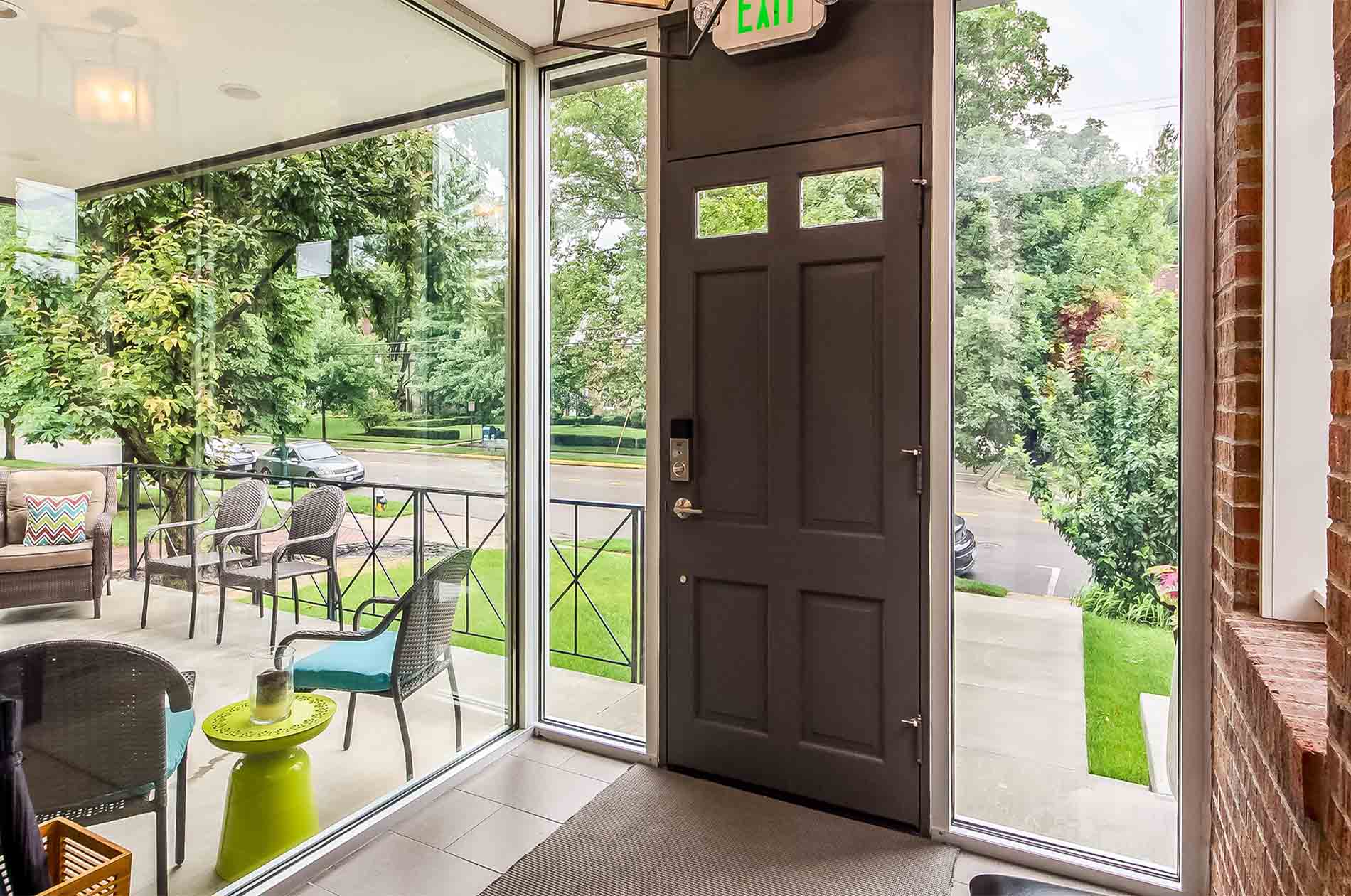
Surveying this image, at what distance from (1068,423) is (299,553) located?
2.38 meters

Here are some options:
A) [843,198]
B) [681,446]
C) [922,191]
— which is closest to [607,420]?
[681,446]

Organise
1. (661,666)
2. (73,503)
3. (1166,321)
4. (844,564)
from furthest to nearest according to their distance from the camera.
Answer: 1. (661,666)
2. (844,564)
3. (1166,321)
4. (73,503)

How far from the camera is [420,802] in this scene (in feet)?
8.76

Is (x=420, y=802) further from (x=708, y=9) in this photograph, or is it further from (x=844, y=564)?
(x=708, y=9)

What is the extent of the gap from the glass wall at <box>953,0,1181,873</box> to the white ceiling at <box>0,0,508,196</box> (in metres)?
1.64

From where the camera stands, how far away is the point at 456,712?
9.65 feet

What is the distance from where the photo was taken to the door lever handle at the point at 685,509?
2875 mm

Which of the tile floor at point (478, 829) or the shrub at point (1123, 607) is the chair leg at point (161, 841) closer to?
the tile floor at point (478, 829)

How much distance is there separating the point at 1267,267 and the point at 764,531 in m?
1.61

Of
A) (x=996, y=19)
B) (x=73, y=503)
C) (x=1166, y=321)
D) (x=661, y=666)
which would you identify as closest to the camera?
(x=73, y=503)

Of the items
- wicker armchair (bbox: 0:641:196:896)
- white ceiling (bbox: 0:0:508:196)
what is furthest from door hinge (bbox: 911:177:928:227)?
wicker armchair (bbox: 0:641:196:896)

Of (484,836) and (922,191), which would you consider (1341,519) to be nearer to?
(922,191)

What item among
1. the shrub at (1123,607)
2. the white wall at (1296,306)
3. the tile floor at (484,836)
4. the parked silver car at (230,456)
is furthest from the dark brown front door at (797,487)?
the parked silver car at (230,456)

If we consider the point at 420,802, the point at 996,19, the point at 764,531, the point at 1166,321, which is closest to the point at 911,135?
the point at 996,19
